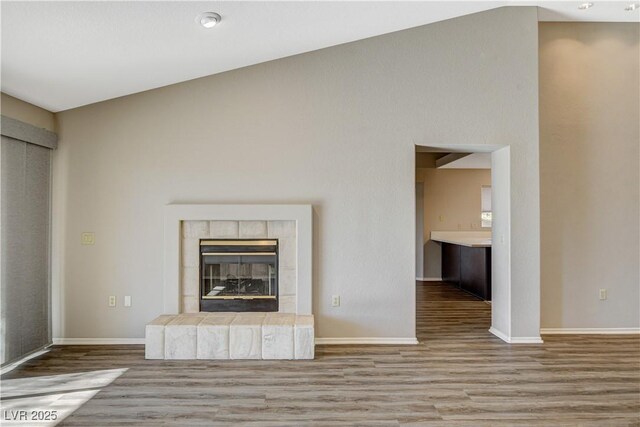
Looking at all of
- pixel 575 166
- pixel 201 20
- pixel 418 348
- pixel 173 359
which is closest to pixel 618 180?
pixel 575 166

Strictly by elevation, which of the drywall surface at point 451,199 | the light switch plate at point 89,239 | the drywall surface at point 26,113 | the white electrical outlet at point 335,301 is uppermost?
the drywall surface at point 26,113

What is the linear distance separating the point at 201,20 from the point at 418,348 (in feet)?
11.1

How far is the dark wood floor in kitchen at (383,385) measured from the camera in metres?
2.55

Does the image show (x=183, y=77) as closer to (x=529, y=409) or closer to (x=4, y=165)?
(x=4, y=165)

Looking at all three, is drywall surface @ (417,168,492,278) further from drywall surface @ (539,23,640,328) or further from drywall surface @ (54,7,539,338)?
drywall surface @ (54,7,539,338)

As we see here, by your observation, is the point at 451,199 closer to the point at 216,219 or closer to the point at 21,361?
the point at 216,219

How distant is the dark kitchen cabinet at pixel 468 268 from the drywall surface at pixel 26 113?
566cm

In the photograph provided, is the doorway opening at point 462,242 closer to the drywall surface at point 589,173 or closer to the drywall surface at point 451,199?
the drywall surface at point 451,199

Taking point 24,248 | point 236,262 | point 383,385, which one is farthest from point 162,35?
A: point 383,385

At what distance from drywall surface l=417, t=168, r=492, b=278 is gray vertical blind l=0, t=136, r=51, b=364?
6.49 m

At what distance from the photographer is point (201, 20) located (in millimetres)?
2994

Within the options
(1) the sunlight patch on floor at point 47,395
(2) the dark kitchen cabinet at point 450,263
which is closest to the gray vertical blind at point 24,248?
(1) the sunlight patch on floor at point 47,395

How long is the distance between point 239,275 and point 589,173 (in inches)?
156

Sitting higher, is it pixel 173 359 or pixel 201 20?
pixel 201 20
